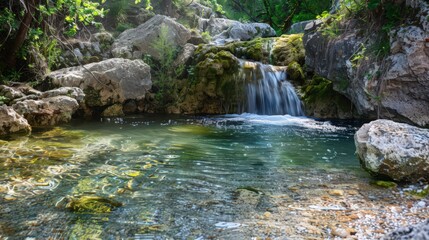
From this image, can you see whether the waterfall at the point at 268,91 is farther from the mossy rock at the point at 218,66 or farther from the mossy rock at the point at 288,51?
the mossy rock at the point at 288,51

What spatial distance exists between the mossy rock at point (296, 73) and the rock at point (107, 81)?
5189 mm

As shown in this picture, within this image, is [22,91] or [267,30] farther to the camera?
[267,30]

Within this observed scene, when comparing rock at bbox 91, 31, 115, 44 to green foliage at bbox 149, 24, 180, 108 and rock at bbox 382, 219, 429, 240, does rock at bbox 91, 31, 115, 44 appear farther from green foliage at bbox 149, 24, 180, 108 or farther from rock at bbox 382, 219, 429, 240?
rock at bbox 382, 219, 429, 240

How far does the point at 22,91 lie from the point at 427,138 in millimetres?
9489

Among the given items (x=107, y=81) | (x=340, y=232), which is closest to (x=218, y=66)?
(x=107, y=81)

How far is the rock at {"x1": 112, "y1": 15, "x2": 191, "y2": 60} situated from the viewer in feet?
47.0

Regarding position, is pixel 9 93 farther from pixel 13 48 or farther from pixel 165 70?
pixel 165 70

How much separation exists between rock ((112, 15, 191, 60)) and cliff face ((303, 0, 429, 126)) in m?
6.85

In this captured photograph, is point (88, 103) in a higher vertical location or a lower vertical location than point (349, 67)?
lower

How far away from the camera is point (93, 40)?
47.7 ft

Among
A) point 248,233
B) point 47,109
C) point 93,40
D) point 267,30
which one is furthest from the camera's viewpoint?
point 267,30

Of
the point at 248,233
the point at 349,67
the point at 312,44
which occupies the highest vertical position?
the point at 312,44

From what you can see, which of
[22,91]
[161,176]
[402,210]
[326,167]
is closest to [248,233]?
[402,210]

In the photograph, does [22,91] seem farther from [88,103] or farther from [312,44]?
[312,44]
